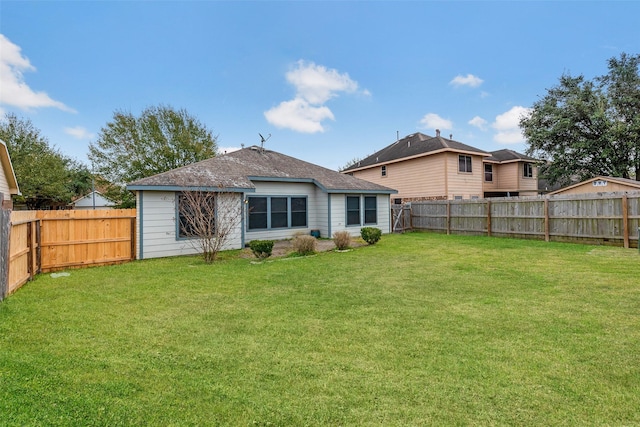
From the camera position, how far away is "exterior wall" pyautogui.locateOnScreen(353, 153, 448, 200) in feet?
65.6

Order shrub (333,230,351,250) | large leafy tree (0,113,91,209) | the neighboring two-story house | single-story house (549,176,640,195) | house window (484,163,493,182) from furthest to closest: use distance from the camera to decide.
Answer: house window (484,163,493,182)
large leafy tree (0,113,91,209)
the neighboring two-story house
single-story house (549,176,640,195)
shrub (333,230,351,250)

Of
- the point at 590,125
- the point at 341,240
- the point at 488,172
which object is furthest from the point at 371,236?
the point at 590,125

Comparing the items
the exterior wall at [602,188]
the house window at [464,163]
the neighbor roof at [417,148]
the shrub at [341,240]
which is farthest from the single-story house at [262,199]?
the exterior wall at [602,188]

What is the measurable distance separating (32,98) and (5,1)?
35.6 ft

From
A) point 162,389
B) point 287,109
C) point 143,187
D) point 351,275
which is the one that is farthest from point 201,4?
point 162,389

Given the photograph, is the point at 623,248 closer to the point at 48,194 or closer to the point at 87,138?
the point at 87,138

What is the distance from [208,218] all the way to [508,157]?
896 inches

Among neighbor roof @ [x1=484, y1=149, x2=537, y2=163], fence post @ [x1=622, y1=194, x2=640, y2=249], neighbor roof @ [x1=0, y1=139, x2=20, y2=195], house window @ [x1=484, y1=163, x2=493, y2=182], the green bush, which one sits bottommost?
the green bush

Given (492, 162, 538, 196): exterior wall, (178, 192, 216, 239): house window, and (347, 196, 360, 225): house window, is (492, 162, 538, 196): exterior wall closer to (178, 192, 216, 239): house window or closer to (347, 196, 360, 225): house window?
(347, 196, 360, 225): house window

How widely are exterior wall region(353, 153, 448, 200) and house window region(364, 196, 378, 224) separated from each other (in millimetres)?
5924

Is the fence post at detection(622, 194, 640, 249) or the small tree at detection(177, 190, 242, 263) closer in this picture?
the small tree at detection(177, 190, 242, 263)

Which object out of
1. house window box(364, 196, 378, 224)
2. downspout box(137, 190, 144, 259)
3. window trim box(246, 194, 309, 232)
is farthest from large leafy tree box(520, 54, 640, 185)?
downspout box(137, 190, 144, 259)

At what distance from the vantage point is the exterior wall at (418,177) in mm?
19984

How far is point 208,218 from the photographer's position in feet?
34.4
